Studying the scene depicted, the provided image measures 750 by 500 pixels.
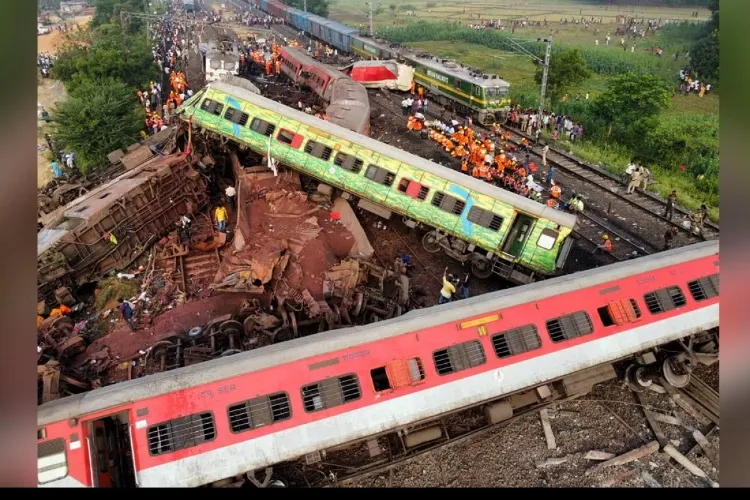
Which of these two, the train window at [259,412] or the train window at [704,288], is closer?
the train window at [259,412]

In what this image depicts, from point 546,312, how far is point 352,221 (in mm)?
9197

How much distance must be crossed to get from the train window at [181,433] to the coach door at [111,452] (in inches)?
17.4

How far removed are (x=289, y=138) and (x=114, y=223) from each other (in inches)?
297

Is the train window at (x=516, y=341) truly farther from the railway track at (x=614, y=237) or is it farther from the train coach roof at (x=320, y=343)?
the railway track at (x=614, y=237)

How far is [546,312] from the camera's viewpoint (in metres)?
11.5

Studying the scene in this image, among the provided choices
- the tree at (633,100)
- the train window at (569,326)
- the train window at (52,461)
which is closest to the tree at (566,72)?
the tree at (633,100)

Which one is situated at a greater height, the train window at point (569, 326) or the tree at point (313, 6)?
the tree at point (313, 6)

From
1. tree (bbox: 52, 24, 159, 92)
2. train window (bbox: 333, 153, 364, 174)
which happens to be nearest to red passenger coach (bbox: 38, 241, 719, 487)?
train window (bbox: 333, 153, 364, 174)

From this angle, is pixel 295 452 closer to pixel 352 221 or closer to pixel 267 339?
pixel 267 339

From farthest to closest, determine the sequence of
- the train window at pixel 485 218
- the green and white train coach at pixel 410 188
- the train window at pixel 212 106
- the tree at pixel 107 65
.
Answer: the tree at pixel 107 65 → the train window at pixel 212 106 → the train window at pixel 485 218 → the green and white train coach at pixel 410 188

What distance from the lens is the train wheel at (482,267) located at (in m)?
17.1

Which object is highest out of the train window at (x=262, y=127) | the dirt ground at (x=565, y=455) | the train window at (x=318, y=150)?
the train window at (x=262, y=127)

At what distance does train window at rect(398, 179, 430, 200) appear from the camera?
17312 millimetres
